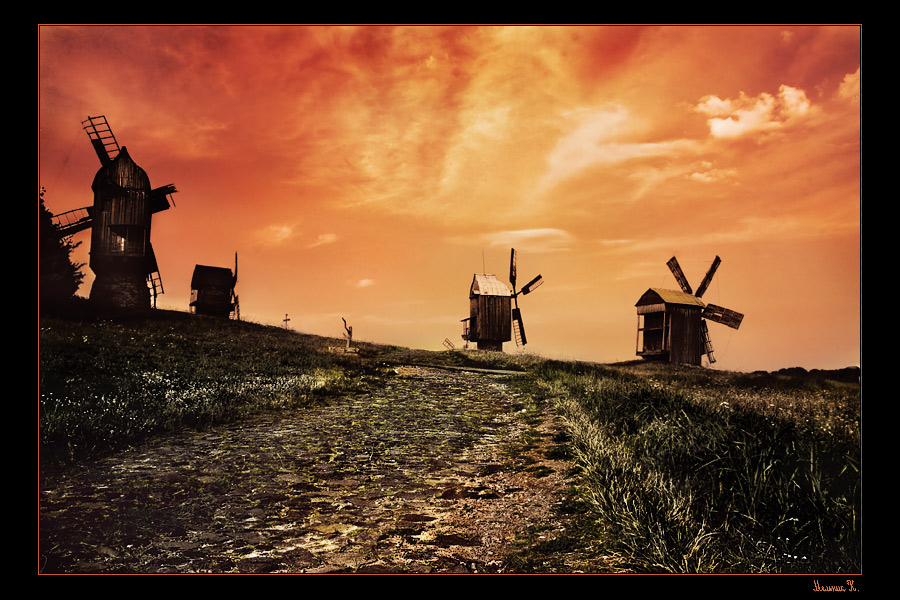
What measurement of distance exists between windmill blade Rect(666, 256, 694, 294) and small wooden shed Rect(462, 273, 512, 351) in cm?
1538

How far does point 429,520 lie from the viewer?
18.0 ft

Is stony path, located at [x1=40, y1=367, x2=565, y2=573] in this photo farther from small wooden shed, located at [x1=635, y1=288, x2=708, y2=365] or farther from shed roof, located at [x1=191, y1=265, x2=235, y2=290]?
shed roof, located at [x1=191, y1=265, x2=235, y2=290]

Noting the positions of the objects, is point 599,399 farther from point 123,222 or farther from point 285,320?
point 285,320

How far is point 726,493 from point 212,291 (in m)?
53.3

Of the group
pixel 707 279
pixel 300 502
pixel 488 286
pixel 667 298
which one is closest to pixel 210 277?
pixel 488 286

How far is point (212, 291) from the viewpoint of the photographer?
52062mm

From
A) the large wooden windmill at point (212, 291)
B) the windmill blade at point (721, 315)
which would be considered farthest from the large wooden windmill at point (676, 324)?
the large wooden windmill at point (212, 291)

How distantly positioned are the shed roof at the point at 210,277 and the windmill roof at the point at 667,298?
3777 centimetres

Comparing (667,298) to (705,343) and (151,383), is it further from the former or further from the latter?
(151,383)

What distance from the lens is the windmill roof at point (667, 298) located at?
39.0m

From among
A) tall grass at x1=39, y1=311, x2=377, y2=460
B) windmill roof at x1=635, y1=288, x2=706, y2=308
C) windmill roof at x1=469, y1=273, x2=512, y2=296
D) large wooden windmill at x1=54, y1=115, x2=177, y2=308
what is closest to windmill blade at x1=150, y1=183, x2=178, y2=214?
large wooden windmill at x1=54, y1=115, x2=177, y2=308

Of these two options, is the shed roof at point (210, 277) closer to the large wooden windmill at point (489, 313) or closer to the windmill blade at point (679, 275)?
the large wooden windmill at point (489, 313)

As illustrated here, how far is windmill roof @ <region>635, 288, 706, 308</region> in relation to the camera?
1534 inches

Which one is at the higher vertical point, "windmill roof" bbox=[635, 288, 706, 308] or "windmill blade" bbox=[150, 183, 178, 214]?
"windmill blade" bbox=[150, 183, 178, 214]
